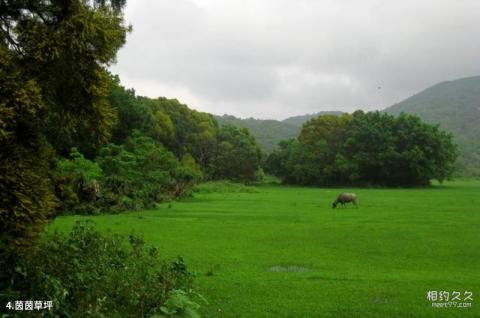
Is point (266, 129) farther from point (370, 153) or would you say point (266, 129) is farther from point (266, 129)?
point (370, 153)

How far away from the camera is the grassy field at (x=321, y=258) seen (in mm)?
8328

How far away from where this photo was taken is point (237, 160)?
7106cm

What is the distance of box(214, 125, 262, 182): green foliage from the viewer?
2800 inches

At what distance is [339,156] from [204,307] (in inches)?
2486

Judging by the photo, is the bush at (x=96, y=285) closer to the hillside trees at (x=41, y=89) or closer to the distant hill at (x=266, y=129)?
the hillside trees at (x=41, y=89)

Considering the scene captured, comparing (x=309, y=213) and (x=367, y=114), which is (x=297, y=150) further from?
(x=309, y=213)

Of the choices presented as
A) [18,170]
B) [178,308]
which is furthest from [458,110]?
[18,170]

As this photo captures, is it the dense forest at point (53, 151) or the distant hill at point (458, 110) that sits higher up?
the distant hill at point (458, 110)

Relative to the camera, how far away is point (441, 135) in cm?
6631

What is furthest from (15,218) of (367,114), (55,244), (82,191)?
(367,114)

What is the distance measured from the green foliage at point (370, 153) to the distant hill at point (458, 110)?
105ft

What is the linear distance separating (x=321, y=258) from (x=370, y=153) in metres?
57.0

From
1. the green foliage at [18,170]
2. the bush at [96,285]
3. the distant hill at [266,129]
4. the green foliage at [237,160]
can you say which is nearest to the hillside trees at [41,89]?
the green foliage at [18,170]

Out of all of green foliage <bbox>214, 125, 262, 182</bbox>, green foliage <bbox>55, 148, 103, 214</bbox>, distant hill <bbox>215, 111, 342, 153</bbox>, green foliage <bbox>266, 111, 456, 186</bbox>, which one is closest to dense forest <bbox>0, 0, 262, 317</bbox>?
green foliage <bbox>55, 148, 103, 214</bbox>
